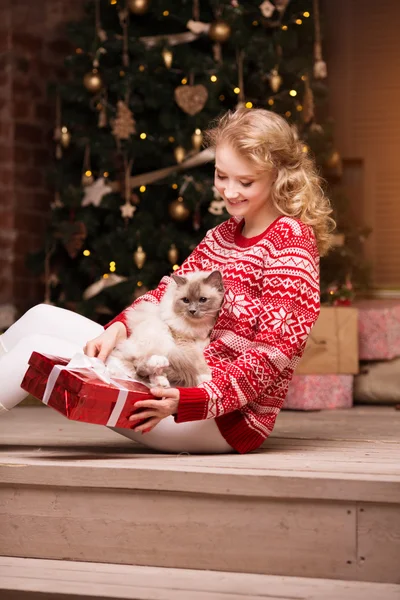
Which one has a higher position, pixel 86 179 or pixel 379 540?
pixel 86 179

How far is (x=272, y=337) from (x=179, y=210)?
A: 2.16 meters

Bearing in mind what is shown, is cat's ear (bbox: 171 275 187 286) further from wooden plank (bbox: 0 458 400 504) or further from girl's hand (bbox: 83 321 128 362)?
wooden plank (bbox: 0 458 400 504)

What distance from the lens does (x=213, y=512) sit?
6.26 feet

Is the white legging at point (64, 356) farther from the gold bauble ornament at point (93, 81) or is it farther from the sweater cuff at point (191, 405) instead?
the gold bauble ornament at point (93, 81)

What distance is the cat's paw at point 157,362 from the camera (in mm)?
1966

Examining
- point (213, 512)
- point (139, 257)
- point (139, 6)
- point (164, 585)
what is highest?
point (139, 6)

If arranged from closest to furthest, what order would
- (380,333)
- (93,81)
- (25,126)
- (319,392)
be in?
(319,392), (380,333), (93,81), (25,126)

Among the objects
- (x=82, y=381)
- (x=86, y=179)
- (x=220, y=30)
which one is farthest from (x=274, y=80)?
(x=82, y=381)

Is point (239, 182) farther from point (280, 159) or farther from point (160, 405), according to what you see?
point (160, 405)

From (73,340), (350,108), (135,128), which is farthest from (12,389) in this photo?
(350,108)

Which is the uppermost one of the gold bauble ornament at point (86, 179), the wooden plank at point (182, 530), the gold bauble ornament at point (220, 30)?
the gold bauble ornament at point (220, 30)

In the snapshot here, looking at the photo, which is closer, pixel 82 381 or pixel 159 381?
pixel 82 381

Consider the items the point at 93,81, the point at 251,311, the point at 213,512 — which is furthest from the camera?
the point at 93,81

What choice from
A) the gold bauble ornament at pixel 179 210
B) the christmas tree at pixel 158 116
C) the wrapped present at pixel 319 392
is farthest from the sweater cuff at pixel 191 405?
the gold bauble ornament at pixel 179 210
